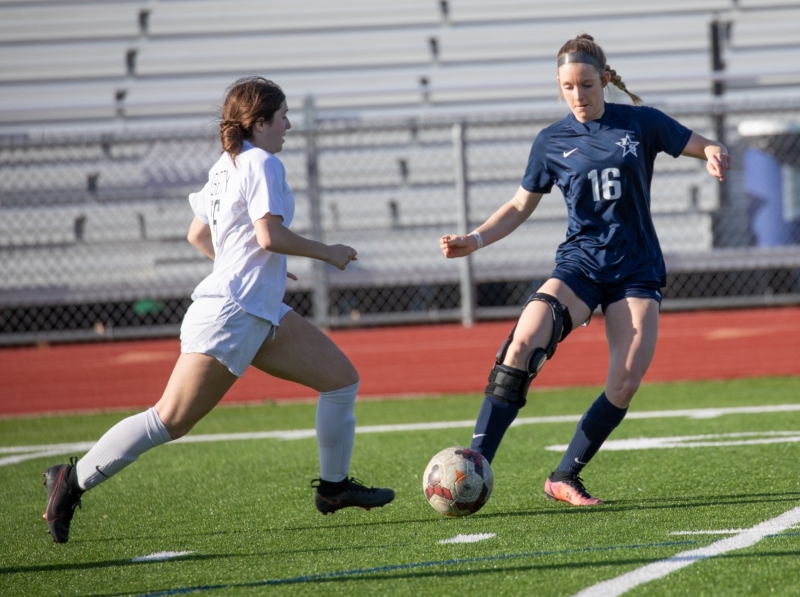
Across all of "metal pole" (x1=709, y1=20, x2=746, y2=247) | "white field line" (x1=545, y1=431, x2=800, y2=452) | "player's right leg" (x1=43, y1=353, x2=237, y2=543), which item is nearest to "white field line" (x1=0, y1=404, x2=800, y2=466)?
"white field line" (x1=545, y1=431, x2=800, y2=452)

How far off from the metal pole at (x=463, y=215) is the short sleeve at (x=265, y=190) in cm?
531

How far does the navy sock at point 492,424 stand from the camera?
13.3 feet

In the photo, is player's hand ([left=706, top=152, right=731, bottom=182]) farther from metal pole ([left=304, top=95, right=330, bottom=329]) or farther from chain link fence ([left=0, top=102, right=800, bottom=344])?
metal pole ([left=304, top=95, right=330, bottom=329])

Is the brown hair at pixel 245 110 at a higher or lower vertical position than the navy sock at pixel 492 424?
higher

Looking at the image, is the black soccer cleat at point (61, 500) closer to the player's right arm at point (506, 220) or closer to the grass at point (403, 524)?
the grass at point (403, 524)

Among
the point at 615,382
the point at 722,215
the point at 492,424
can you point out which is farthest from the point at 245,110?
the point at 722,215

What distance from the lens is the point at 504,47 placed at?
12.9 meters

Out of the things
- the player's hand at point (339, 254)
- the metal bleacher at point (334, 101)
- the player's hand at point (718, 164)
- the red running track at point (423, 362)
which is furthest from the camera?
the metal bleacher at point (334, 101)

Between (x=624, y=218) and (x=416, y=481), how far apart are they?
1.68m

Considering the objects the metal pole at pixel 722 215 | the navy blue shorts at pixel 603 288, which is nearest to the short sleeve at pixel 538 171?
the navy blue shorts at pixel 603 288

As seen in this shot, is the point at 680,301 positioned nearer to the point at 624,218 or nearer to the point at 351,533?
the point at 624,218

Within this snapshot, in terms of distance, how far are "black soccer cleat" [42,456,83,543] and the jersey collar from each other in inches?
97.2

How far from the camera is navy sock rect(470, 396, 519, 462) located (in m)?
4.05

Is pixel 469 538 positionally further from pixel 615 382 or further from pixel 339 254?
pixel 339 254
